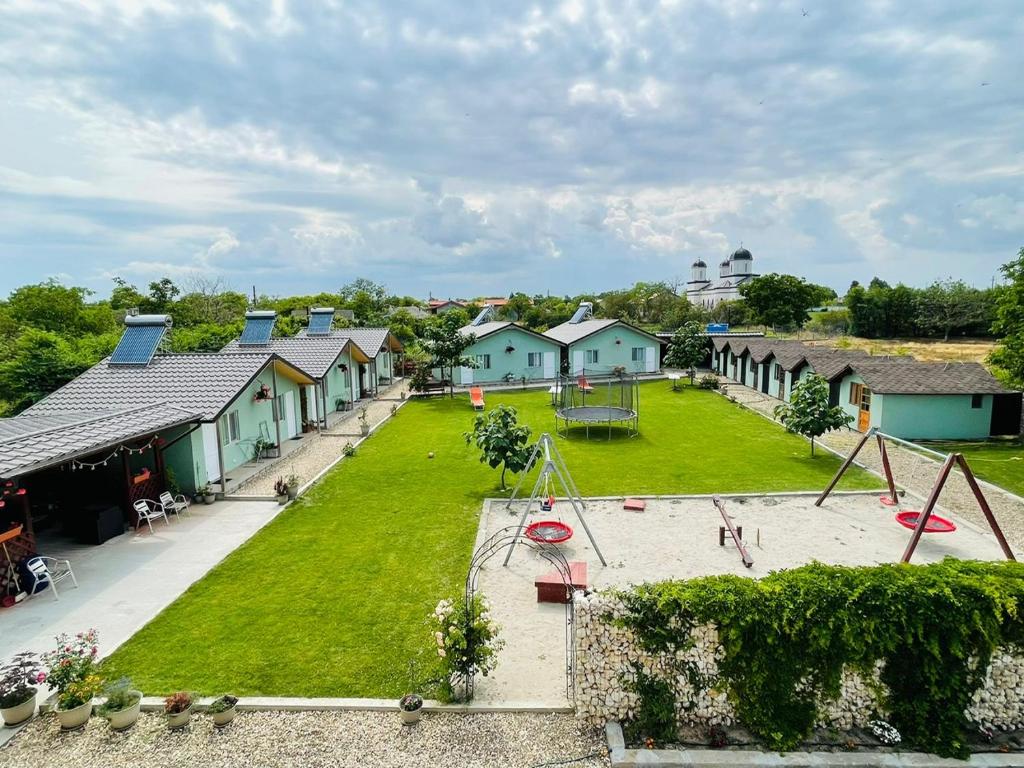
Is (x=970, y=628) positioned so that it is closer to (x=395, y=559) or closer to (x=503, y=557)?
(x=503, y=557)

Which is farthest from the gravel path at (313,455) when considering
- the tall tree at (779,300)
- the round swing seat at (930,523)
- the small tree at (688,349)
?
the tall tree at (779,300)

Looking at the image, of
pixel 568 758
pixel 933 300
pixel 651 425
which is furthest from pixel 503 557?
pixel 933 300

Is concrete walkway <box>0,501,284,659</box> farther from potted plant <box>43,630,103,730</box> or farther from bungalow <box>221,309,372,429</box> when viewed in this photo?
bungalow <box>221,309,372,429</box>

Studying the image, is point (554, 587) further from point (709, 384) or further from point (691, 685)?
point (709, 384)

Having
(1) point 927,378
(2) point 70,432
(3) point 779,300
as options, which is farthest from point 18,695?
(3) point 779,300

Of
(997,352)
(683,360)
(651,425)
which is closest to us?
(997,352)

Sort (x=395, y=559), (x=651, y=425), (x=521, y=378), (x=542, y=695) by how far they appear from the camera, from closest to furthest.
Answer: (x=542, y=695) < (x=395, y=559) < (x=651, y=425) < (x=521, y=378)
